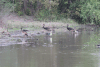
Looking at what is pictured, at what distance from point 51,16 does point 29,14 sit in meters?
4.57

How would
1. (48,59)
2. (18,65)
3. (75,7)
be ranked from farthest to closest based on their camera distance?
(75,7) < (48,59) < (18,65)

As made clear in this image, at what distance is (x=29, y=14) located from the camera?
46.4m

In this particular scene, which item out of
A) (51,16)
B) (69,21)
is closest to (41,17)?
(51,16)

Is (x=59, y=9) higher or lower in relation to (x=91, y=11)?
higher

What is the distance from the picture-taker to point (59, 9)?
49.7 m

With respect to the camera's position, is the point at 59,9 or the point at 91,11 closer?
the point at 91,11

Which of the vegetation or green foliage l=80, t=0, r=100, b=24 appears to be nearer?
green foliage l=80, t=0, r=100, b=24

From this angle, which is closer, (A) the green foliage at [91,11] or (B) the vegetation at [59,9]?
(A) the green foliage at [91,11]

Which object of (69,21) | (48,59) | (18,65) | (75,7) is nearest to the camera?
(18,65)

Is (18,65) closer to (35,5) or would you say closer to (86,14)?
(86,14)

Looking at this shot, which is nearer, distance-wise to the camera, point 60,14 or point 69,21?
point 69,21

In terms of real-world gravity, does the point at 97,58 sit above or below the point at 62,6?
below

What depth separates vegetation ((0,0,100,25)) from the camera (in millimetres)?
43469

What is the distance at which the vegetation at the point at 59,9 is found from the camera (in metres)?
43.5
